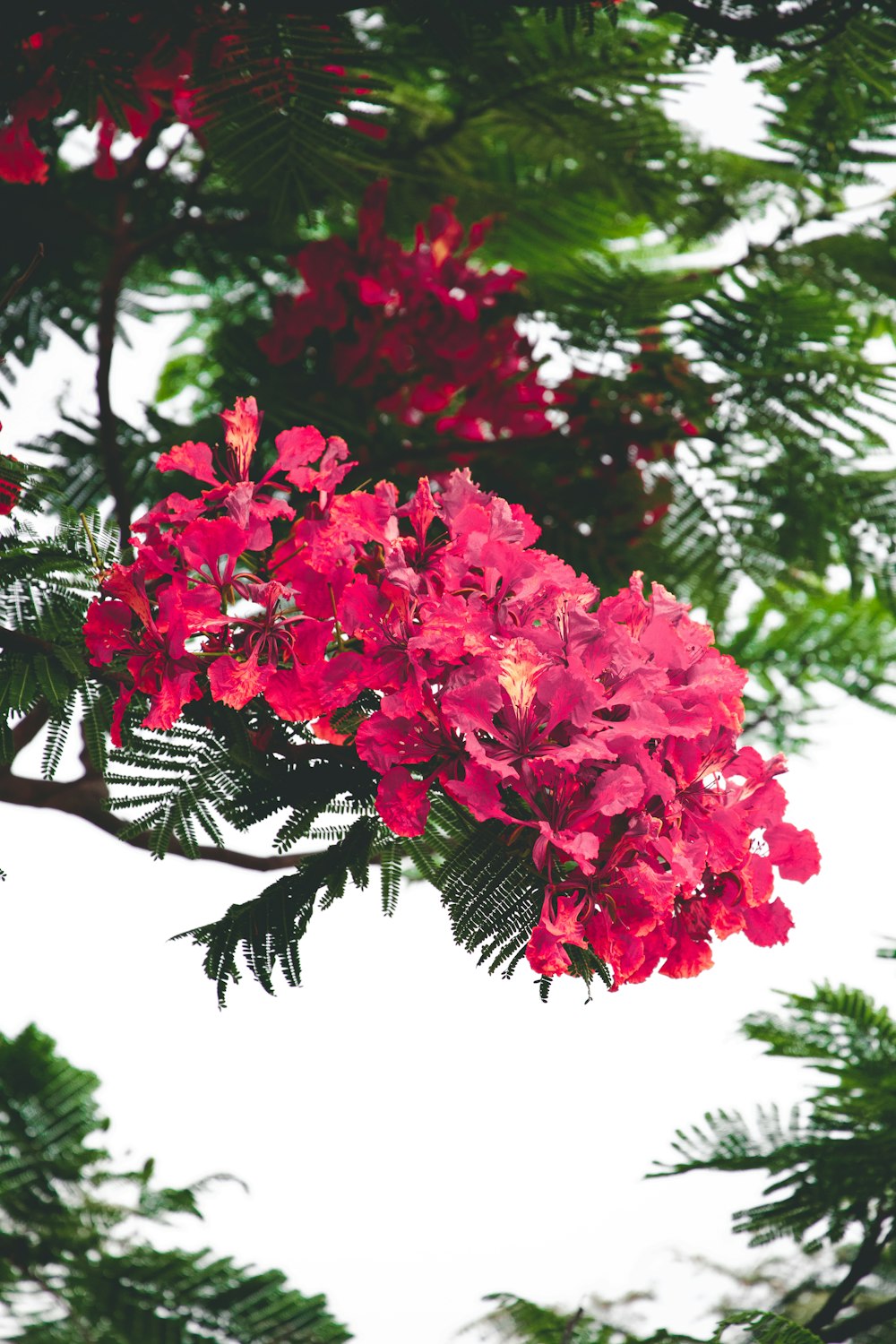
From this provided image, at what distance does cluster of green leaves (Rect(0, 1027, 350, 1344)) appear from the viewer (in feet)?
5.29

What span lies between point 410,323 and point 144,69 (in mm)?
593

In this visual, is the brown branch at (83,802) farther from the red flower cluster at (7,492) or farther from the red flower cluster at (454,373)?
the red flower cluster at (454,373)

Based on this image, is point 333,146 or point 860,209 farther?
point 860,209

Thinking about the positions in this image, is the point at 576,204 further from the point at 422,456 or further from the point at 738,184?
the point at 422,456

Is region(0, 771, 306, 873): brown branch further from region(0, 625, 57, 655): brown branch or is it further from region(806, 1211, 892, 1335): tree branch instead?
region(806, 1211, 892, 1335): tree branch

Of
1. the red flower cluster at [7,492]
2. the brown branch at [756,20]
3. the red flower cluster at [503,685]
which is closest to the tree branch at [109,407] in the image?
the red flower cluster at [7,492]

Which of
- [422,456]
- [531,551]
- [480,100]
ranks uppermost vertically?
[480,100]

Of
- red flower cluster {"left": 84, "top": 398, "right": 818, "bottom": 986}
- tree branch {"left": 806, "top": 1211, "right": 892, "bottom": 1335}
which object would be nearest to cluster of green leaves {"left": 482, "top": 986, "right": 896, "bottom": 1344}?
tree branch {"left": 806, "top": 1211, "right": 892, "bottom": 1335}

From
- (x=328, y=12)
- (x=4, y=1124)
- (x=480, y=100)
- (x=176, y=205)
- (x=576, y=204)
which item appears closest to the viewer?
(x=328, y=12)

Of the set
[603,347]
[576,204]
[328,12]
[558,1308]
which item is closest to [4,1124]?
[558,1308]

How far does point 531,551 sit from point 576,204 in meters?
1.57

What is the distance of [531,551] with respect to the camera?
2.84 ft

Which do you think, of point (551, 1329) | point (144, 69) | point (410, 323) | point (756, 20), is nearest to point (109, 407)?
point (144, 69)

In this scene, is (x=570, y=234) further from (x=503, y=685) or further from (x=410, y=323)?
(x=503, y=685)
